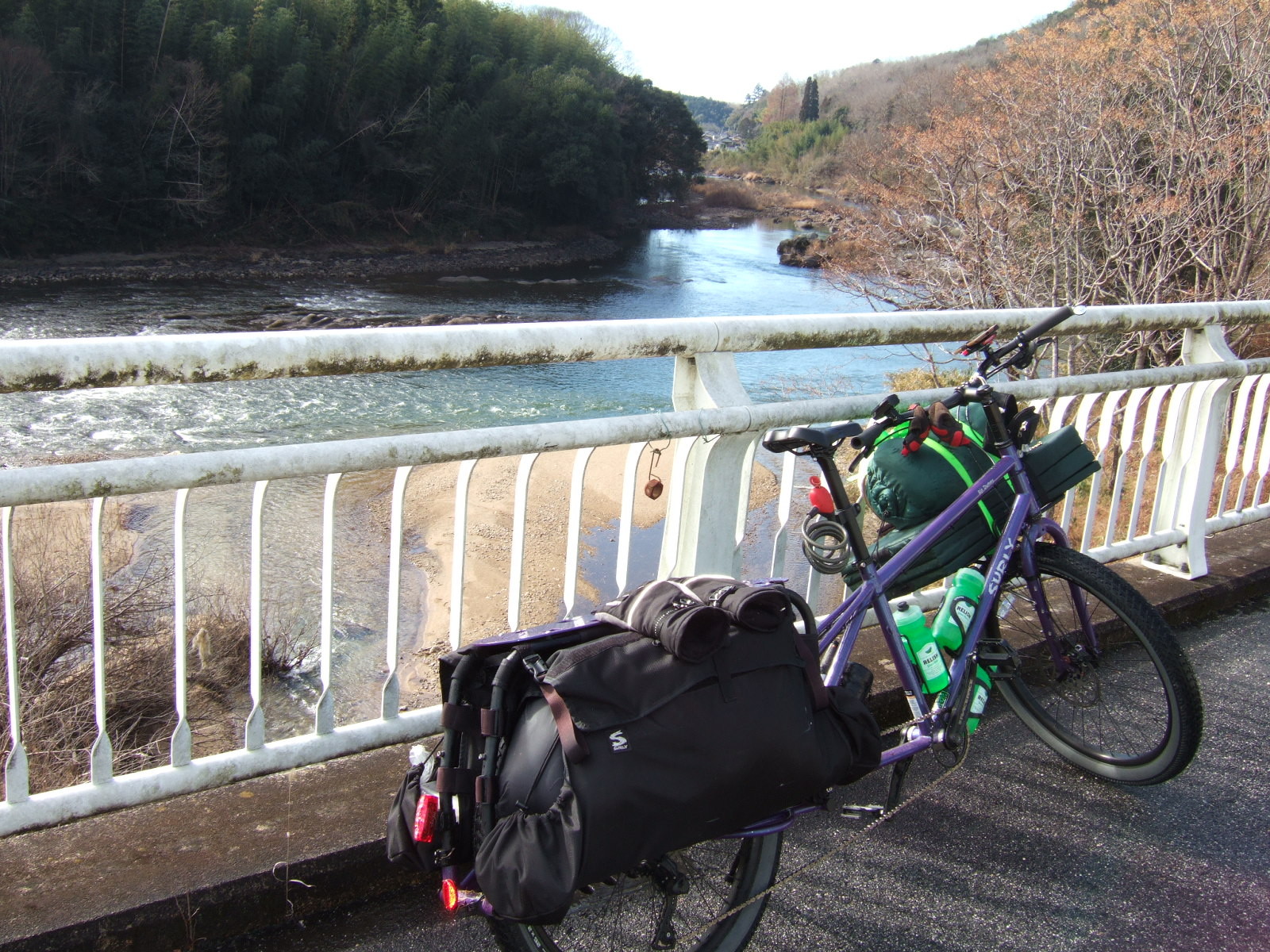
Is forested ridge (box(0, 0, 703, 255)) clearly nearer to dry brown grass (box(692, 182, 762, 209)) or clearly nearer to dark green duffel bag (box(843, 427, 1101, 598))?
dry brown grass (box(692, 182, 762, 209))

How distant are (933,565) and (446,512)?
11130 millimetres

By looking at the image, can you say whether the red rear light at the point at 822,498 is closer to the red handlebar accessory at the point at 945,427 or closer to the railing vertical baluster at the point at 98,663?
the red handlebar accessory at the point at 945,427

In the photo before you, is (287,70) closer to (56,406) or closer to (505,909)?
(56,406)

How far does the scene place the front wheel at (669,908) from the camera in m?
1.82

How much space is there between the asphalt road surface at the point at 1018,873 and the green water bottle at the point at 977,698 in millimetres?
273

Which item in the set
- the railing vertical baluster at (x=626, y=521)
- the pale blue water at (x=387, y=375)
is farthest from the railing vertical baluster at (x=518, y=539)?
the pale blue water at (x=387, y=375)

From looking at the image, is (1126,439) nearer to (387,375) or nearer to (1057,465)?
(1057,465)

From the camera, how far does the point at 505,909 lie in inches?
60.8

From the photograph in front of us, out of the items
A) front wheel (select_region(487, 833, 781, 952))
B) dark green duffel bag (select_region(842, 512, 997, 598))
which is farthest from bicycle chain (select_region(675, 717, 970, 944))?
Answer: dark green duffel bag (select_region(842, 512, 997, 598))

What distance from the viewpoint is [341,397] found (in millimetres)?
18016

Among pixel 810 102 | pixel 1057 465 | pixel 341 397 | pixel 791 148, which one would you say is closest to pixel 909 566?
pixel 1057 465

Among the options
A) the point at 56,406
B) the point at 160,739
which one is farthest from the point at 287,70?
the point at 160,739

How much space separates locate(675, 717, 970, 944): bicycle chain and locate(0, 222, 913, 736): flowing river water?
6.01 m

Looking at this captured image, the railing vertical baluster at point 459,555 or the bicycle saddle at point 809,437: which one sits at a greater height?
the bicycle saddle at point 809,437
